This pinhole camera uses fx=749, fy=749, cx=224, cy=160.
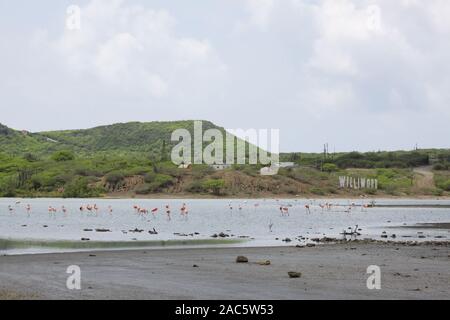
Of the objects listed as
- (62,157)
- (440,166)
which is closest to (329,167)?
(440,166)

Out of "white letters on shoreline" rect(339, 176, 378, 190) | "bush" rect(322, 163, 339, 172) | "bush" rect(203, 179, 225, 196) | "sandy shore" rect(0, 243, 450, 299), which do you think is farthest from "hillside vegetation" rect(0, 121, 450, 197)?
"sandy shore" rect(0, 243, 450, 299)

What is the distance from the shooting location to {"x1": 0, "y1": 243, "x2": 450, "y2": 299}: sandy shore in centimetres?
1803

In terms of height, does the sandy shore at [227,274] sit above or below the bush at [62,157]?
below

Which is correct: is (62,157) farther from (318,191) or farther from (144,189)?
(318,191)

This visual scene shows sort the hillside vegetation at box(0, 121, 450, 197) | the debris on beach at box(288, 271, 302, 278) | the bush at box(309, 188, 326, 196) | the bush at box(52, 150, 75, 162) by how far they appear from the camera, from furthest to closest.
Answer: the bush at box(52, 150, 75, 162)
the bush at box(309, 188, 326, 196)
the hillside vegetation at box(0, 121, 450, 197)
the debris on beach at box(288, 271, 302, 278)

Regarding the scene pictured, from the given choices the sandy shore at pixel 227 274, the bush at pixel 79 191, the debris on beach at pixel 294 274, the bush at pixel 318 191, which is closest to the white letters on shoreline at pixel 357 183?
the bush at pixel 318 191

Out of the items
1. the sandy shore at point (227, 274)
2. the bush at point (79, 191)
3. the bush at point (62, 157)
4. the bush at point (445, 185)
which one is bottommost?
the sandy shore at point (227, 274)

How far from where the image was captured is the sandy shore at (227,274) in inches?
710

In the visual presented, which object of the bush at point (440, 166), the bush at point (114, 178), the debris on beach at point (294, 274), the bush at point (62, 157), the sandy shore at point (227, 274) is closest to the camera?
the sandy shore at point (227, 274)

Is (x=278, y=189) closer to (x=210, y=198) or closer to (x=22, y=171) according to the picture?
(x=210, y=198)

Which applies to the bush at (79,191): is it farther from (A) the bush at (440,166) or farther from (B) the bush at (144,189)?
(A) the bush at (440,166)

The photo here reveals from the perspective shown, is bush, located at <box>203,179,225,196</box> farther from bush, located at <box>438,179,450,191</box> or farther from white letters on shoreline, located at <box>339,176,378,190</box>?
bush, located at <box>438,179,450,191</box>

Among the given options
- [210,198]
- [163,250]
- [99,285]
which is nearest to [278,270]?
[99,285]

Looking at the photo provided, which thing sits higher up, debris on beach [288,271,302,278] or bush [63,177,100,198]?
bush [63,177,100,198]
